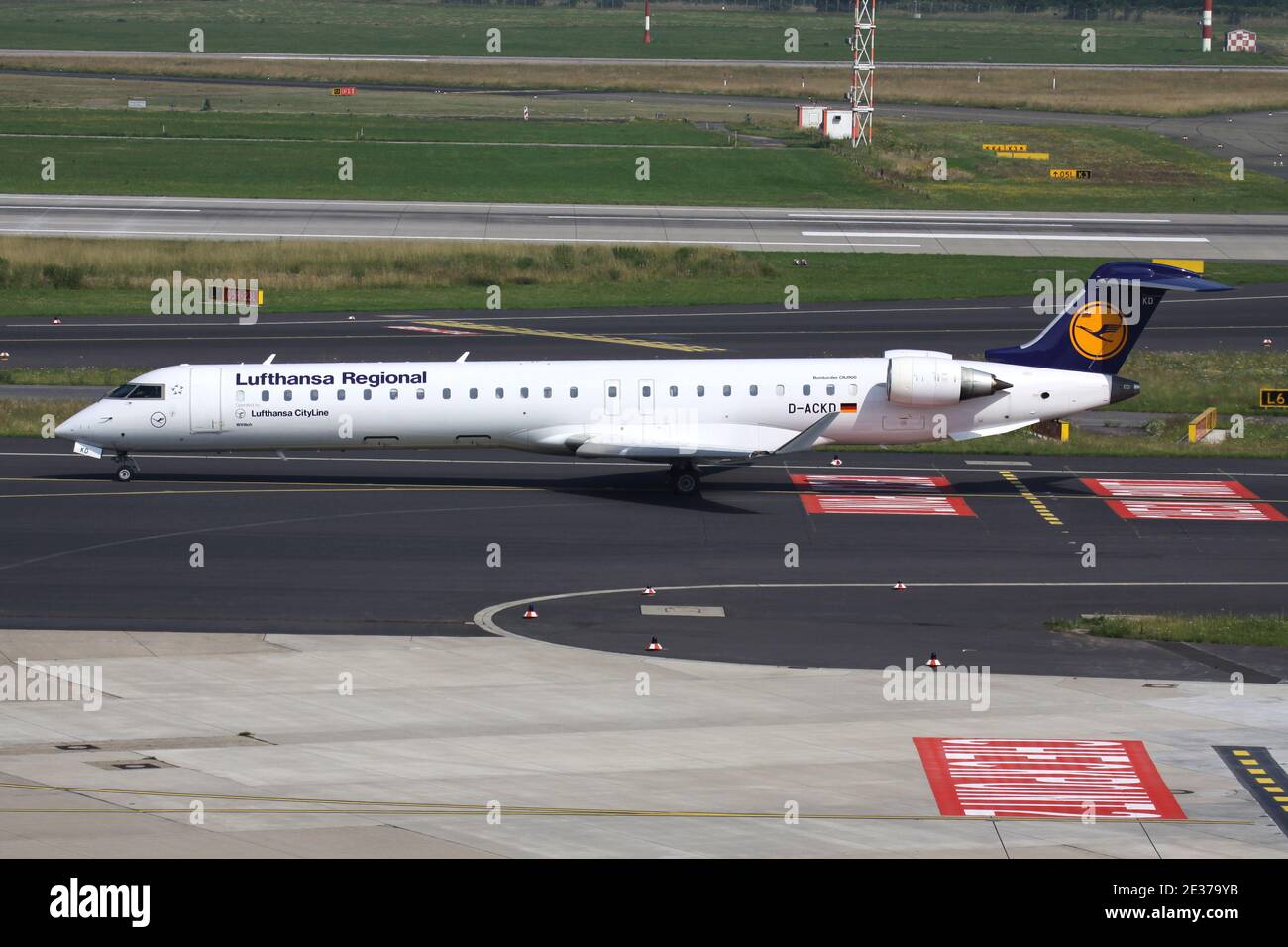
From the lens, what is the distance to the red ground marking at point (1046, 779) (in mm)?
25875

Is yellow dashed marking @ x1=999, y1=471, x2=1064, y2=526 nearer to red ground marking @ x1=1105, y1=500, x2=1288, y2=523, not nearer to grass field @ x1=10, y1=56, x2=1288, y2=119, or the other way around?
red ground marking @ x1=1105, y1=500, x2=1288, y2=523

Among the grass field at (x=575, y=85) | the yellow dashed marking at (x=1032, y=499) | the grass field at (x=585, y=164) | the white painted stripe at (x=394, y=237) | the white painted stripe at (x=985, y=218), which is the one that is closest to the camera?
the yellow dashed marking at (x=1032, y=499)

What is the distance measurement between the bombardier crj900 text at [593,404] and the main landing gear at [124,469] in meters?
1.07

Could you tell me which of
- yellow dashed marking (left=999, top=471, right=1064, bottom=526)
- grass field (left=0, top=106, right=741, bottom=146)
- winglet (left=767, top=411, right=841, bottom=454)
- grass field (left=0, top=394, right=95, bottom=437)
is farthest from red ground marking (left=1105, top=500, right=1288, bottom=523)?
grass field (left=0, top=106, right=741, bottom=146)

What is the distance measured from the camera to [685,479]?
47406 millimetres

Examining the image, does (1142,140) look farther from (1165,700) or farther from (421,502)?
(1165,700)

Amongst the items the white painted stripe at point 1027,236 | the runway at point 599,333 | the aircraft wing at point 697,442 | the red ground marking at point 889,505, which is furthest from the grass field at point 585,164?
the red ground marking at point 889,505

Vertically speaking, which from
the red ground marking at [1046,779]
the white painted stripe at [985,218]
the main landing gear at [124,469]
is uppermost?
the white painted stripe at [985,218]

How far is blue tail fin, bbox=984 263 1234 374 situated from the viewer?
155 feet

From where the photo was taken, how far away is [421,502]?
46500 mm

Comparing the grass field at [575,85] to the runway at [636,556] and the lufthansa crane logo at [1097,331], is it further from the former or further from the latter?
the lufthansa crane logo at [1097,331]

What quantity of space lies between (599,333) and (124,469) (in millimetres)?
24065

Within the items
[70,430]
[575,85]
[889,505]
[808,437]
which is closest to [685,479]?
[808,437]

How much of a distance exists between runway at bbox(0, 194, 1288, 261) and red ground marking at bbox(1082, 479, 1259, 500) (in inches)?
1384
